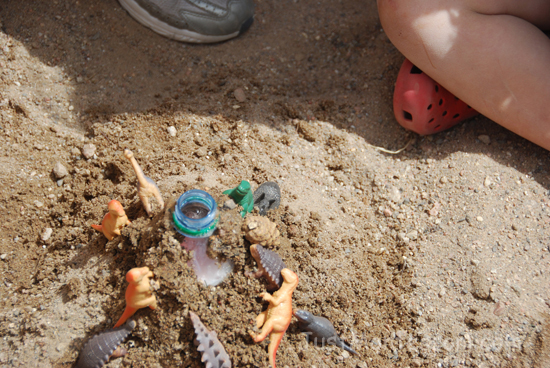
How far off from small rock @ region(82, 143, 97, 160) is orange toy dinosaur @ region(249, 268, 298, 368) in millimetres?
1496

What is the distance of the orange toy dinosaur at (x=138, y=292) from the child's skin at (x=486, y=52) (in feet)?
6.54

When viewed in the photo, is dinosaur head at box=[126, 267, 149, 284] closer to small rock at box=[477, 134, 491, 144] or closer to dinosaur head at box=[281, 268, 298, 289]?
dinosaur head at box=[281, 268, 298, 289]

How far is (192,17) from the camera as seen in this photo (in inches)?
110

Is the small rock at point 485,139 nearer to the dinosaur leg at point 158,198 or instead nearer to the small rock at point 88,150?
the dinosaur leg at point 158,198

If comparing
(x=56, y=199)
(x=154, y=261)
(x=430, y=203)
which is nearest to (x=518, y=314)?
(x=430, y=203)

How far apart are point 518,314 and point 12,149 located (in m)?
3.19

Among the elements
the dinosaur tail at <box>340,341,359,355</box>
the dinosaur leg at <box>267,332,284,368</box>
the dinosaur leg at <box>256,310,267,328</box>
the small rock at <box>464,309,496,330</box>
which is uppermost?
the dinosaur leg at <box>256,310,267,328</box>

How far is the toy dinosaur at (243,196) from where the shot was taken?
5.85 feet

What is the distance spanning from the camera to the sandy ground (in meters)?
1.81

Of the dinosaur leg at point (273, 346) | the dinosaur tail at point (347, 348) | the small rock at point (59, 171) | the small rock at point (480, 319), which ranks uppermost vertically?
the small rock at point (480, 319)

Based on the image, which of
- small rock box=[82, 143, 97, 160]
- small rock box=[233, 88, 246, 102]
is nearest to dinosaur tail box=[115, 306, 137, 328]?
small rock box=[82, 143, 97, 160]

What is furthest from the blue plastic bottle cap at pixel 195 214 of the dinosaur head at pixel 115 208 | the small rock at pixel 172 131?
the small rock at pixel 172 131

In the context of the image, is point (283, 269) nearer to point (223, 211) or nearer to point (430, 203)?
point (223, 211)

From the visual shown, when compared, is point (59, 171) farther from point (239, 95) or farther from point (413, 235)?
point (413, 235)
